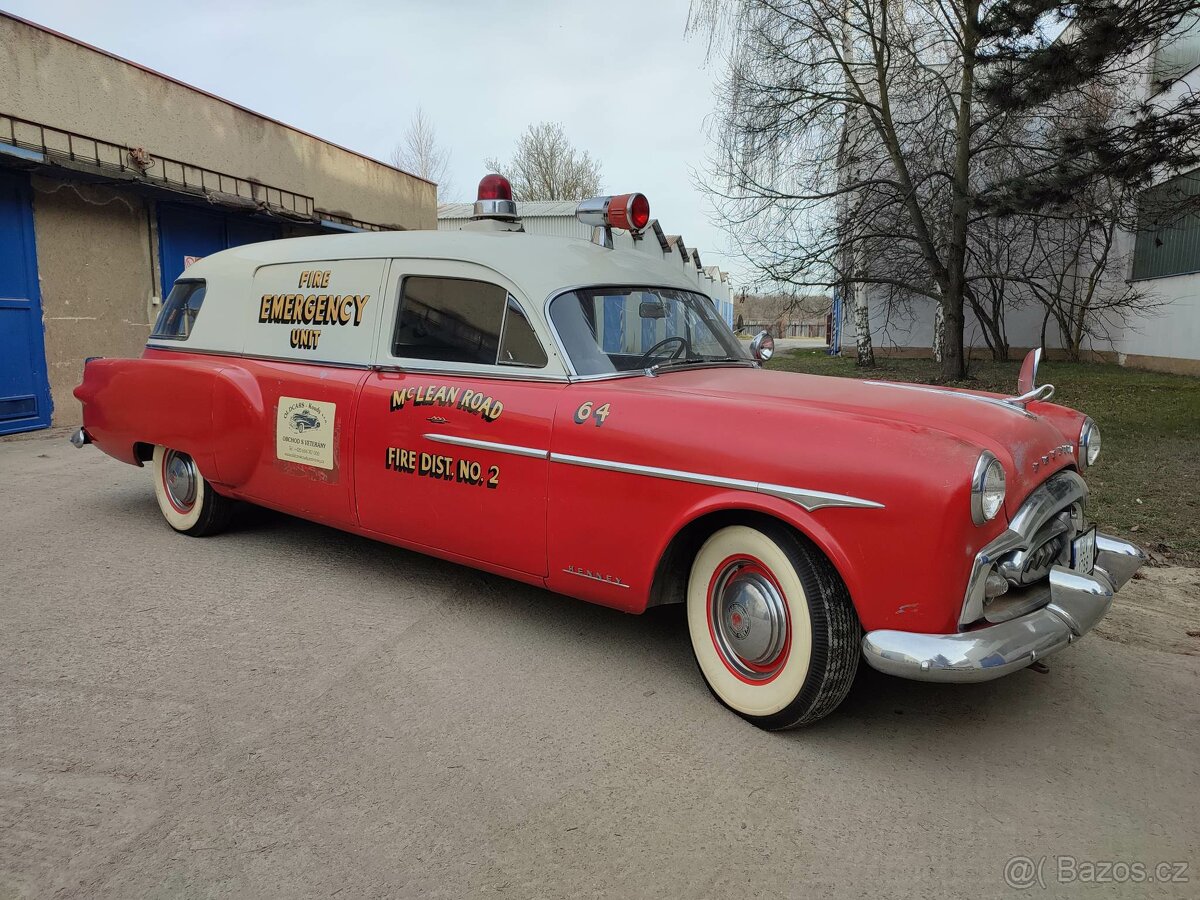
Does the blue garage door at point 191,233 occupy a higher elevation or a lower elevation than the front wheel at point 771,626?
higher

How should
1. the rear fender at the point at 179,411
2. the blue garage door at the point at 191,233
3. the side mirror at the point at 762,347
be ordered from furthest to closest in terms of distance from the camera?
the blue garage door at the point at 191,233 < the side mirror at the point at 762,347 < the rear fender at the point at 179,411

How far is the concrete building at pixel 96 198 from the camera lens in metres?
9.22

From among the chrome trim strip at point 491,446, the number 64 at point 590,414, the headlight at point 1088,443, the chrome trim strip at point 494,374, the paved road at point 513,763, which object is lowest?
the paved road at point 513,763

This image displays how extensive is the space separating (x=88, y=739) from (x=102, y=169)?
9296 mm

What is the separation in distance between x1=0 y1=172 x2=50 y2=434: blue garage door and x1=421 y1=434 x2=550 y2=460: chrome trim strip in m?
8.35

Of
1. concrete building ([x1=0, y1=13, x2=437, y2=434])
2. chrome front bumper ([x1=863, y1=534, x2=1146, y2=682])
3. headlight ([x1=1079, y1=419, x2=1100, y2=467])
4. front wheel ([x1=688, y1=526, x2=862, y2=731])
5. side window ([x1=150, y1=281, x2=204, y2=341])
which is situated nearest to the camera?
chrome front bumper ([x1=863, y1=534, x2=1146, y2=682])

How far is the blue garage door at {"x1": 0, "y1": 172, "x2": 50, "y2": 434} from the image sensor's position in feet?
29.9

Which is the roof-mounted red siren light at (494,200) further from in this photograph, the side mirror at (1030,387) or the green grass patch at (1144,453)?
the green grass patch at (1144,453)

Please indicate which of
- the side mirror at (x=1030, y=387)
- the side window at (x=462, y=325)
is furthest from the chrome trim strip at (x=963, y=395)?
the side window at (x=462, y=325)

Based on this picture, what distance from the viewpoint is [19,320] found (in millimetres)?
9391

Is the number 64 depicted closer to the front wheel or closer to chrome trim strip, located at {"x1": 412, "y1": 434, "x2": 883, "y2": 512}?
chrome trim strip, located at {"x1": 412, "y1": 434, "x2": 883, "y2": 512}

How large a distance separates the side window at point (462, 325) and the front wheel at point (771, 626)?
3.89ft

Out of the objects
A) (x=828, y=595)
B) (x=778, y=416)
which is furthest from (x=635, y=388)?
(x=828, y=595)

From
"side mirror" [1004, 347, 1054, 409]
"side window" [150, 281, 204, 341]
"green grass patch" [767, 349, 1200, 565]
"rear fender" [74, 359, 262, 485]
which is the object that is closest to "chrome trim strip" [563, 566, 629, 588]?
"side mirror" [1004, 347, 1054, 409]
